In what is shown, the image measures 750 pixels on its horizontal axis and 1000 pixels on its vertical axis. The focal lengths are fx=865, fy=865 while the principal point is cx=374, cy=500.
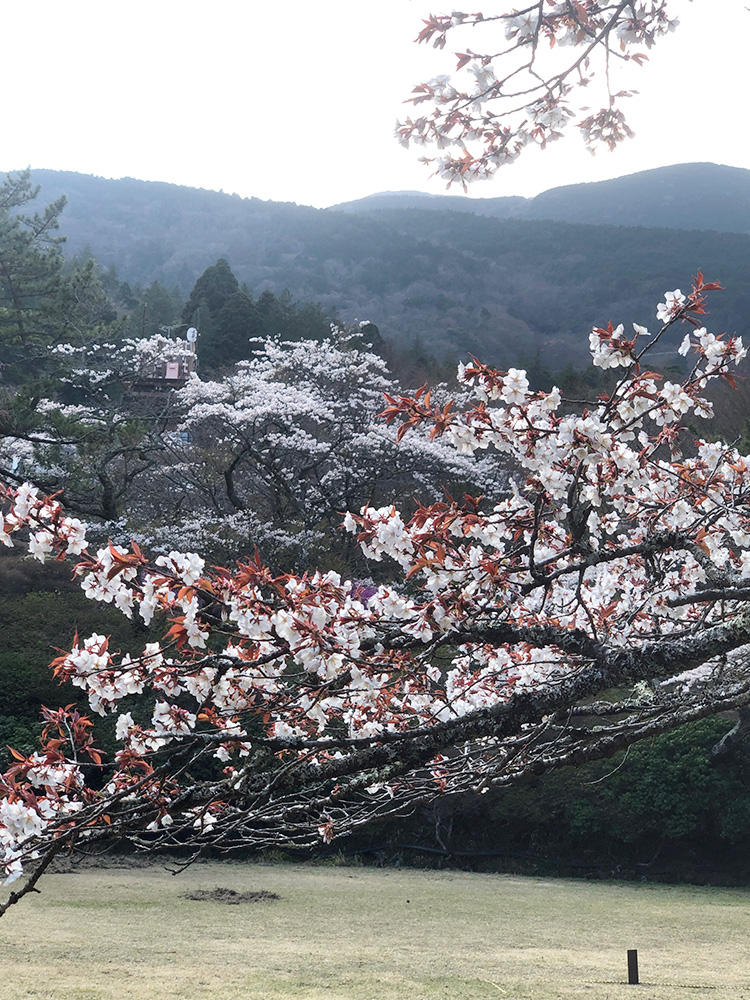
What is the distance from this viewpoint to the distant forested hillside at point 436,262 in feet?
126

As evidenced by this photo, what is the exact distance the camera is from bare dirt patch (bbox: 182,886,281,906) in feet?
23.4

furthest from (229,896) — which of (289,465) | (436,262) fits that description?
(436,262)

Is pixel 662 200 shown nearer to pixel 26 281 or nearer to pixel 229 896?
pixel 26 281

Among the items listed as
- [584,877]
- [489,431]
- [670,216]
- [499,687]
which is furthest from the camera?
[670,216]

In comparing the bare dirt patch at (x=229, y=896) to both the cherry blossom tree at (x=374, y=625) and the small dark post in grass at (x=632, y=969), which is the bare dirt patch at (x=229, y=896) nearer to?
the small dark post in grass at (x=632, y=969)

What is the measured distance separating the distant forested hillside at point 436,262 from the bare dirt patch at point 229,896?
26.7 metres

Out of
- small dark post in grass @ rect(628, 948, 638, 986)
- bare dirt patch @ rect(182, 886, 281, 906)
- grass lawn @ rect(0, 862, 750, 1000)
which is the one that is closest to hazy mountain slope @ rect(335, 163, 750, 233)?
grass lawn @ rect(0, 862, 750, 1000)

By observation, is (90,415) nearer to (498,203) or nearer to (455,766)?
(455,766)

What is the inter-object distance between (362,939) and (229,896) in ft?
6.03

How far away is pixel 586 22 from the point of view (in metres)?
2.91

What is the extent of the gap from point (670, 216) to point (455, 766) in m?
62.5

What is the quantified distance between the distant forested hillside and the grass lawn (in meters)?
26.2

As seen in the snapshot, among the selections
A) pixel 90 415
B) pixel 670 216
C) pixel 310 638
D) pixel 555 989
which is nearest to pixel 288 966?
pixel 555 989

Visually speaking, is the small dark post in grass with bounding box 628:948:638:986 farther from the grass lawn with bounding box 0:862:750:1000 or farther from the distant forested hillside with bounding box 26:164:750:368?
the distant forested hillside with bounding box 26:164:750:368
